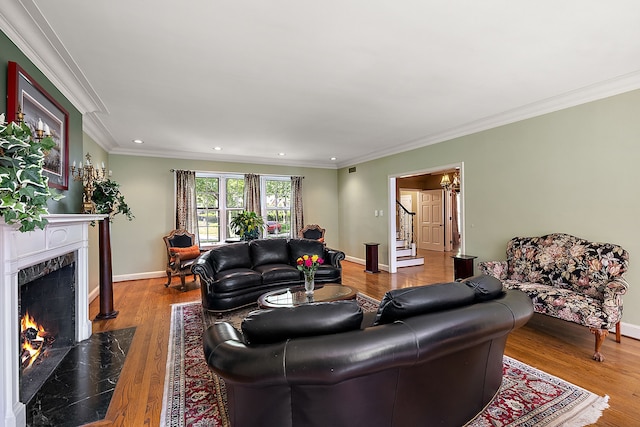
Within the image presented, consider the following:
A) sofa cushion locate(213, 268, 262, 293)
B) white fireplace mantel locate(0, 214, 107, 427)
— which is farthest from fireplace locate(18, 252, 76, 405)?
sofa cushion locate(213, 268, 262, 293)

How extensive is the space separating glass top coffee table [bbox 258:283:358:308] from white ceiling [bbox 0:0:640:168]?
7.80ft

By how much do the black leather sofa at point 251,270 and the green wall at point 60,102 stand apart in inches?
60.6

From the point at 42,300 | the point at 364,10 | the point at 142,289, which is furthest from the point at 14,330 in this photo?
the point at 142,289

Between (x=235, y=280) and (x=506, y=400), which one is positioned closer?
(x=506, y=400)

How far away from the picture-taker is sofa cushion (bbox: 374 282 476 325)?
5.18ft

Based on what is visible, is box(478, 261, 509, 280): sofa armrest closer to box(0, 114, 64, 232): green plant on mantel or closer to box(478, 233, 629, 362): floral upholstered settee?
box(478, 233, 629, 362): floral upholstered settee

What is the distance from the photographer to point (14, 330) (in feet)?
5.93

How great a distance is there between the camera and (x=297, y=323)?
139 centimetres

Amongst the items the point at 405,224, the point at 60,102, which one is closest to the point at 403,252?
the point at 405,224

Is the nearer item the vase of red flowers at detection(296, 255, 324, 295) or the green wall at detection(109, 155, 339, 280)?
the vase of red flowers at detection(296, 255, 324, 295)

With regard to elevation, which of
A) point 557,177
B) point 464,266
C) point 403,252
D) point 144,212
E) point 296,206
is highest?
point 557,177

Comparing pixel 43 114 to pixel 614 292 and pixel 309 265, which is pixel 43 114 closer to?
pixel 309 265

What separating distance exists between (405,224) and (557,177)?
16.2 ft

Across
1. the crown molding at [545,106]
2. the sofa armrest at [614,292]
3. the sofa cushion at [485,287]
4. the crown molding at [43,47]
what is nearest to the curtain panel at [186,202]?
the crown molding at [43,47]
